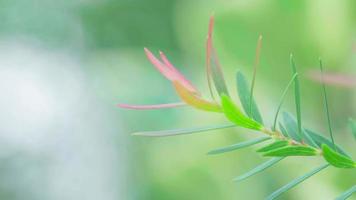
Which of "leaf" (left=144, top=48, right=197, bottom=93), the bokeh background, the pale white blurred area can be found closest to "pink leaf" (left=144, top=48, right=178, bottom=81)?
"leaf" (left=144, top=48, right=197, bottom=93)

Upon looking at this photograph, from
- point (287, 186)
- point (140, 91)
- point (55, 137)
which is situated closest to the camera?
point (287, 186)

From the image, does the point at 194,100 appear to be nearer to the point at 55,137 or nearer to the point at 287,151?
the point at 287,151

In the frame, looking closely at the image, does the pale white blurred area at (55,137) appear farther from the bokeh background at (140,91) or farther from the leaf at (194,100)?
the leaf at (194,100)

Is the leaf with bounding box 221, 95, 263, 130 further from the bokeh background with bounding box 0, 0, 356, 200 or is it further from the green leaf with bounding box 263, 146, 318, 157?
the bokeh background with bounding box 0, 0, 356, 200

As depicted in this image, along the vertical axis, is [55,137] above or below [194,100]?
below

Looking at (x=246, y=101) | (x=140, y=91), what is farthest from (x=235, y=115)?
(x=140, y=91)

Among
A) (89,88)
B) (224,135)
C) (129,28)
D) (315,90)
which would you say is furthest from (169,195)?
(129,28)

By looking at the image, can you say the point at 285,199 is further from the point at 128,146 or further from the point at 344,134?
the point at 128,146

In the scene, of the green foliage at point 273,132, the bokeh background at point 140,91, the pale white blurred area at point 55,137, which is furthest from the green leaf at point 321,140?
the pale white blurred area at point 55,137

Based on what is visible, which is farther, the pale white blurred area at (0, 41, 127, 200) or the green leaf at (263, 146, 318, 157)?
the pale white blurred area at (0, 41, 127, 200)
